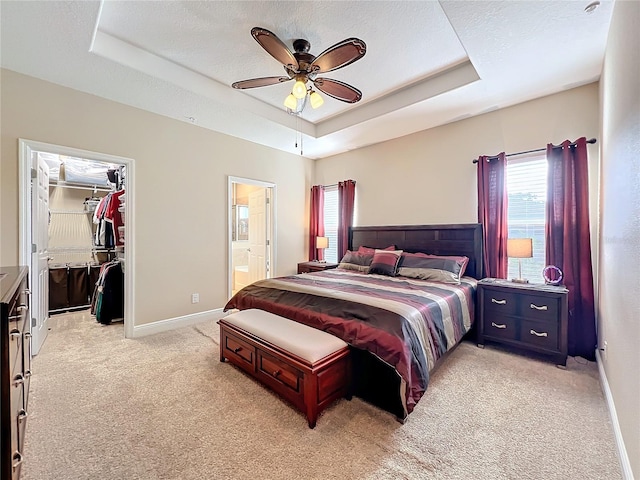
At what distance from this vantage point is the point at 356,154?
4988mm

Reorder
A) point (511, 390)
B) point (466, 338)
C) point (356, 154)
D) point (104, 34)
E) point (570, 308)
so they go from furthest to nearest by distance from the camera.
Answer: point (356, 154) < point (466, 338) < point (570, 308) < point (104, 34) < point (511, 390)

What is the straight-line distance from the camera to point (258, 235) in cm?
532

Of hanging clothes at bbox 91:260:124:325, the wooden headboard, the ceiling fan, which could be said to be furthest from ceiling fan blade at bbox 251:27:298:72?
hanging clothes at bbox 91:260:124:325

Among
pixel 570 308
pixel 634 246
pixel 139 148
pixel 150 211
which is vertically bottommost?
pixel 570 308

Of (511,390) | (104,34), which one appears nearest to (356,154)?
(104,34)

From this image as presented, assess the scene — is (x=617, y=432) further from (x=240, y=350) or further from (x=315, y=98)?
(x=315, y=98)

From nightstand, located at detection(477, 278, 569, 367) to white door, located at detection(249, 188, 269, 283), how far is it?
348 cm

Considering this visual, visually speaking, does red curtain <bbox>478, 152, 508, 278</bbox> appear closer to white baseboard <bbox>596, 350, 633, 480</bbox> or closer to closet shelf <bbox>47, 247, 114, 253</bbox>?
white baseboard <bbox>596, 350, 633, 480</bbox>

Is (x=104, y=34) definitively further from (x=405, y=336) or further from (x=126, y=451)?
(x=405, y=336)

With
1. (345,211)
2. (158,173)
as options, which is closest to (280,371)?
(158,173)

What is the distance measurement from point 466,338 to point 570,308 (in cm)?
105

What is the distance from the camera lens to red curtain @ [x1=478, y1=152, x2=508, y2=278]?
3.32 m

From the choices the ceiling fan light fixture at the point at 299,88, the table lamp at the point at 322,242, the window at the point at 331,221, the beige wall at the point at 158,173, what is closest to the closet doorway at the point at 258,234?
the beige wall at the point at 158,173

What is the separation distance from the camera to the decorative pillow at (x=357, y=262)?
13.3 ft
